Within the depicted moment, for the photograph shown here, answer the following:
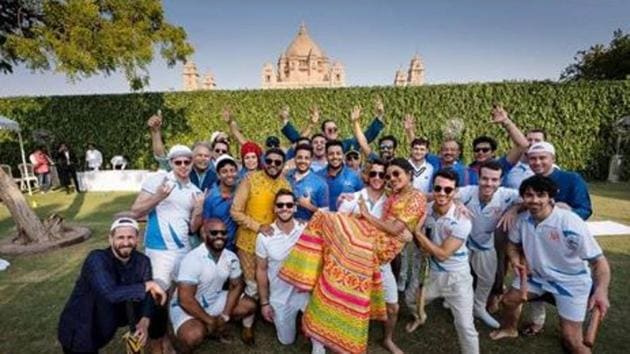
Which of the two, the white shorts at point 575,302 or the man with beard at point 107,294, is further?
the white shorts at point 575,302

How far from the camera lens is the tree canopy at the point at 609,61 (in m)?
24.1

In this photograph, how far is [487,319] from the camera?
14.7ft

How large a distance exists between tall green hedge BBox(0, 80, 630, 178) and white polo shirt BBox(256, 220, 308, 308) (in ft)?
40.7

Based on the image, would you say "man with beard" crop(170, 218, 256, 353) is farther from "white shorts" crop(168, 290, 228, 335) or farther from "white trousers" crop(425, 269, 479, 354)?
"white trousers" crop(425, 269, 479, 354)

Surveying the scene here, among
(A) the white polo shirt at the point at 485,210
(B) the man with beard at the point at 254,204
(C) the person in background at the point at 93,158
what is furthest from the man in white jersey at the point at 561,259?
(C) the person in background at the point at 93,158

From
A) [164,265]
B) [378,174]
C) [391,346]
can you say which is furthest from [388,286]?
[164,265]

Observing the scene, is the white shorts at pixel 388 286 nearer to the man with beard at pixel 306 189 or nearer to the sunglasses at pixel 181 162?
the man with beard at pixel 306 189

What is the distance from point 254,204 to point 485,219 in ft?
8.36

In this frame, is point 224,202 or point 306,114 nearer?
point 224,202

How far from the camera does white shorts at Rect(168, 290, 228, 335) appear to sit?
387cm

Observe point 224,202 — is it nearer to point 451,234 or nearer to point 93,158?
point 451,234

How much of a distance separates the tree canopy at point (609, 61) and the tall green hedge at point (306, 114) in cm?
1195

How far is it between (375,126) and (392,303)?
148 inches

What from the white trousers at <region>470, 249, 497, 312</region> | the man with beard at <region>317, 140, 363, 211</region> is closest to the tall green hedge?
the man with beard at <region>317, 140, 363, 211</region>
